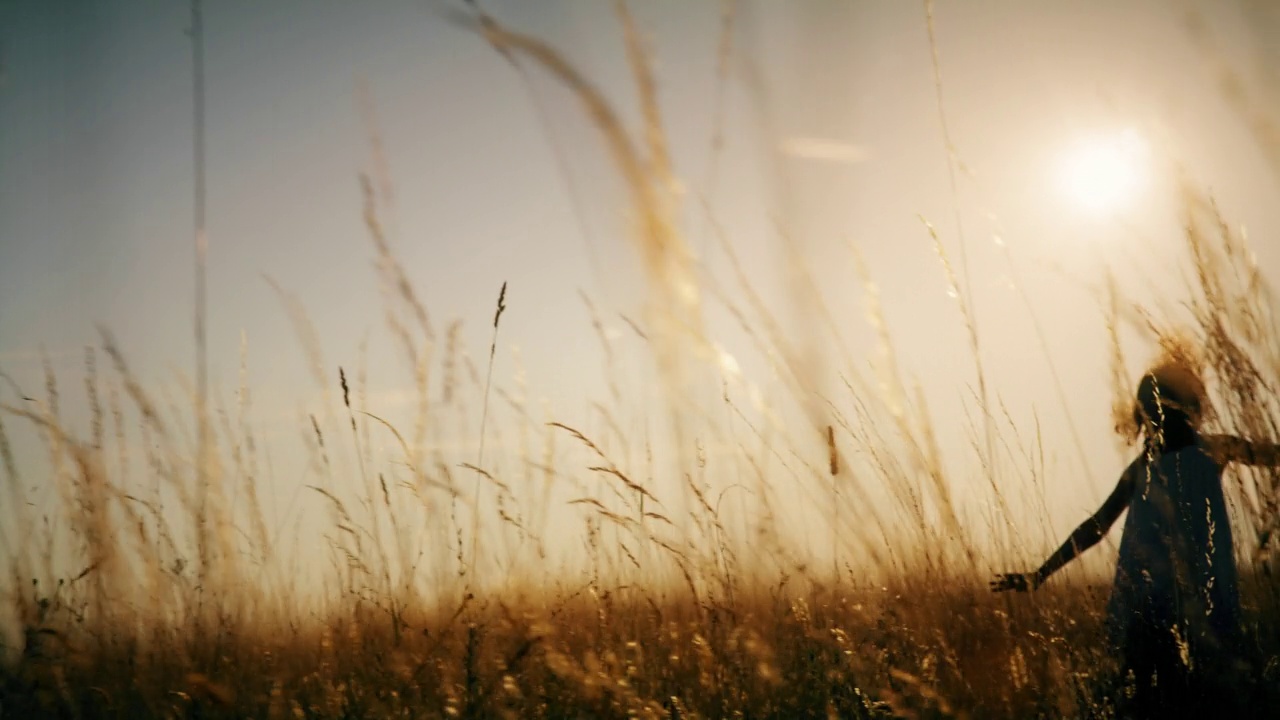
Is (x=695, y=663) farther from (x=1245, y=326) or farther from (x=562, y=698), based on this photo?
(x=1245, y=326)

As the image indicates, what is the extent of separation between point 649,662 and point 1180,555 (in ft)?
4.90

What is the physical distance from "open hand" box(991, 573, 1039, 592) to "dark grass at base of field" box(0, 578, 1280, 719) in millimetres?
30

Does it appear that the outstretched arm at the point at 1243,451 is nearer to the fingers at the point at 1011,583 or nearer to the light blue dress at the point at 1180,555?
the light blue dress at the point at 1180,555

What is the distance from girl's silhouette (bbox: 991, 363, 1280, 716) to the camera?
5.68 feet

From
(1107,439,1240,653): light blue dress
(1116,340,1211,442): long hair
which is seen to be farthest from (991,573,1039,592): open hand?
(1116,340,1211,442): long hair

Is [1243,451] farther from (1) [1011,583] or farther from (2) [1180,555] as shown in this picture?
(1) [1011,583]

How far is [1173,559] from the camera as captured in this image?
182 cm

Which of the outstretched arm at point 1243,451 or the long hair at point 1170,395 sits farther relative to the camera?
the long hair at point 1170,395

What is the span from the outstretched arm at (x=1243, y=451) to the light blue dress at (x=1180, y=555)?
0.05 metres

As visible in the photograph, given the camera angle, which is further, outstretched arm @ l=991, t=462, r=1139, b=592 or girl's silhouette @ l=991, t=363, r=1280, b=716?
outstretched arm @ l=991, t=462, r=1139, b=592

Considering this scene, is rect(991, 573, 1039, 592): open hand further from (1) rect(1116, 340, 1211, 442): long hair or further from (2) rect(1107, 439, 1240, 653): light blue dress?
(1) rect(1116, 340, 1211, 442): long hair

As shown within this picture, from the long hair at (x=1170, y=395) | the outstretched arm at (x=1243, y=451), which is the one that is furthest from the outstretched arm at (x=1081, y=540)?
the outstretched arm at (x=1243, y=451)

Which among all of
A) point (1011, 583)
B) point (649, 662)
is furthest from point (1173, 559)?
point (649, 662)

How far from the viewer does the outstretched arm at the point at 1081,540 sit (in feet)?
6.46
